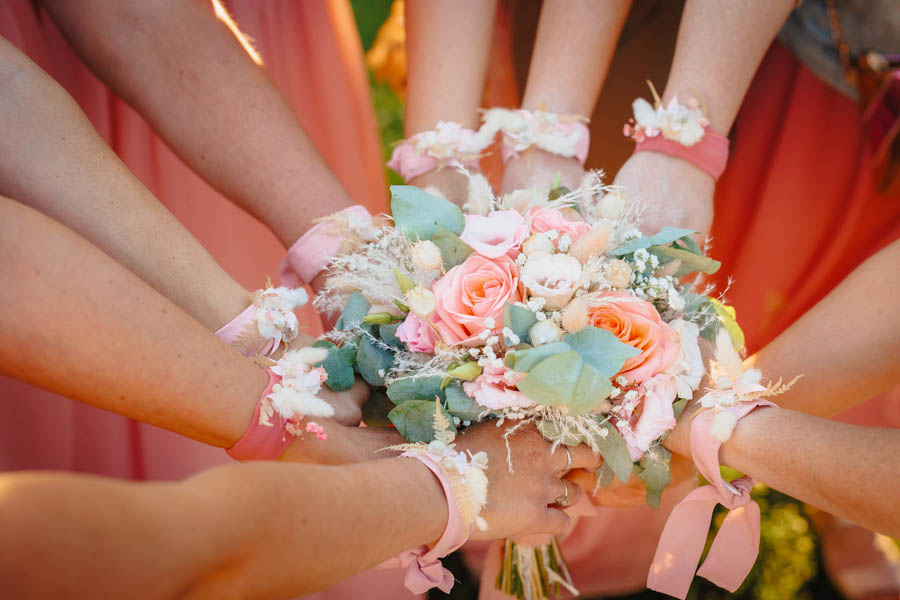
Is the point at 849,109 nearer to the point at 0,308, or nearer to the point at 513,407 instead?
the point at 513,407

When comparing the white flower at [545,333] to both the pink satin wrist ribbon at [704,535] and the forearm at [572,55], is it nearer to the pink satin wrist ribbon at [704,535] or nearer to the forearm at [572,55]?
the pink satin wrist ribbon at [704,535]

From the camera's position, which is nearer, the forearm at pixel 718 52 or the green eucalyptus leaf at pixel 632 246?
the green eucalyptus leaf at pixel 632 246

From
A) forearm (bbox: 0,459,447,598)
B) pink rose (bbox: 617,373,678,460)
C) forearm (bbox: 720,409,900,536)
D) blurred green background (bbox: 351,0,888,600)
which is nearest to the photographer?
forearm (bbox: 0,459,447,598)

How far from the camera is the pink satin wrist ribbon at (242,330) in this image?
3.43ft

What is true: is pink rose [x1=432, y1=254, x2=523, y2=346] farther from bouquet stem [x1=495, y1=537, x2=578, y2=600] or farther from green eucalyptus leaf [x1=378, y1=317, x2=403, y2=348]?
bouquet stem [x1=495, y1=537, x2=578, y2=600]

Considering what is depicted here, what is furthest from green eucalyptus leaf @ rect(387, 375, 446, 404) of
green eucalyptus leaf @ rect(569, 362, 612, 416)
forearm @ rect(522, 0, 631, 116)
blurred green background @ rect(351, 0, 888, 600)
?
blurred green background @ rect(351, 0, 888, 600)

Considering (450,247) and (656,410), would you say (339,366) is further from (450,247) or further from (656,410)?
(656,410)

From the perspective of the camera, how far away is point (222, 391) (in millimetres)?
909

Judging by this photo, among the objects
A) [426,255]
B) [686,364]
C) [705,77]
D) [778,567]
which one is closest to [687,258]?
[686,364]

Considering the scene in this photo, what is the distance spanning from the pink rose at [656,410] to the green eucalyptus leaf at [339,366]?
41 centimetres

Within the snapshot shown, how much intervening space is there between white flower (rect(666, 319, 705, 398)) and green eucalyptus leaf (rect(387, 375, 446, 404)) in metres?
0.31

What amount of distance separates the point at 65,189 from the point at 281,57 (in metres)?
0.92

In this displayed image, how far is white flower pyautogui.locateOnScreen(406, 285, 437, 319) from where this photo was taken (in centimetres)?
91

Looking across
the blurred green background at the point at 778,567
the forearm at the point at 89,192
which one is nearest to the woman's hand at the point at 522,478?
the forearm at the point at 89,192
